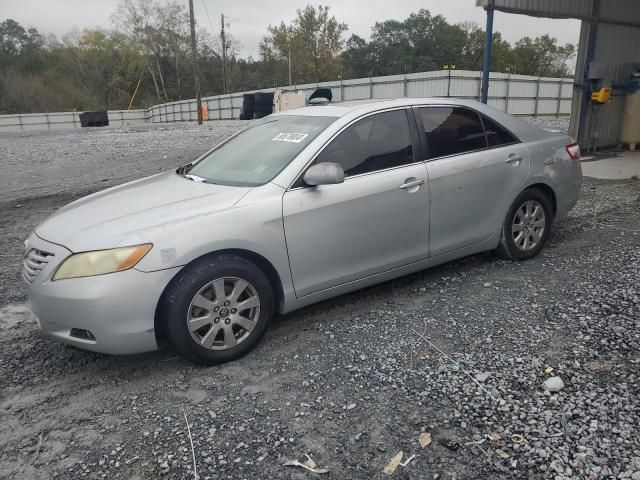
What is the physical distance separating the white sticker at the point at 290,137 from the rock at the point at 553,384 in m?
2.30

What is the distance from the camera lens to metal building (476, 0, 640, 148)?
10.6 m

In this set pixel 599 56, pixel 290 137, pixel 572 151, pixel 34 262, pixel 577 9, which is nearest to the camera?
pixel 34 262

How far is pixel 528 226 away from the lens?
4832mm

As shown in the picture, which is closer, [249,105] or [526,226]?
[526,226]

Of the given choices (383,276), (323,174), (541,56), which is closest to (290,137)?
(323,174)

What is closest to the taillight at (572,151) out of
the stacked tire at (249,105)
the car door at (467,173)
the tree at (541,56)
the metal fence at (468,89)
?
the car door at (467,173)

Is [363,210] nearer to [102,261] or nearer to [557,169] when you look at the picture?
[102,261]

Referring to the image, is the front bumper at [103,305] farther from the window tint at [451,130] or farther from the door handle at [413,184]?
the window tint at [451,130]

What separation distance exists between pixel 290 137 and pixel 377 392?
6.63ft

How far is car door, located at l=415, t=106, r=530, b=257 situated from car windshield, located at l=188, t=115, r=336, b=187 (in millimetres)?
973

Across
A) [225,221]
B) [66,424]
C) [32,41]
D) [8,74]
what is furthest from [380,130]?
[32,41]

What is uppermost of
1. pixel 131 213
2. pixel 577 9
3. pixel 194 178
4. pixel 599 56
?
pixel 577 9

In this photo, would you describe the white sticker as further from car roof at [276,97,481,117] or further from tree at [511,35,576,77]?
tree at [511,35,576,77]

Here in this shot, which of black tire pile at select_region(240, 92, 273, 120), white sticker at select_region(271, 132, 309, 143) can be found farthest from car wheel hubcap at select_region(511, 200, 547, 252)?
black tire pile at select_region(240, 92, 273, 120)
